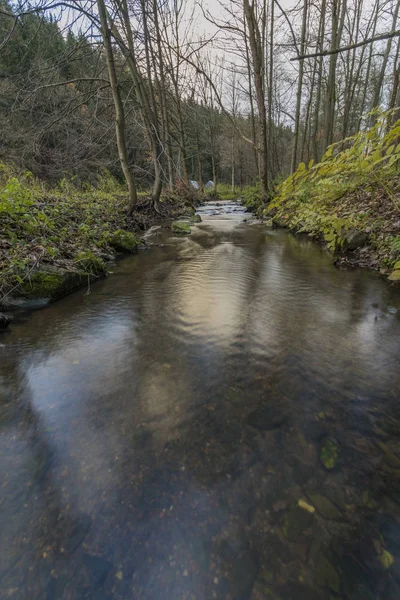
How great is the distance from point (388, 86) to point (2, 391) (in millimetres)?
25798

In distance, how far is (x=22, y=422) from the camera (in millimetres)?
1760

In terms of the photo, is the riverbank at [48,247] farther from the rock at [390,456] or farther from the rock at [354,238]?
the rock at [354,238]

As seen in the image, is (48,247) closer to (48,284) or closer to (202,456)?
(48,284)

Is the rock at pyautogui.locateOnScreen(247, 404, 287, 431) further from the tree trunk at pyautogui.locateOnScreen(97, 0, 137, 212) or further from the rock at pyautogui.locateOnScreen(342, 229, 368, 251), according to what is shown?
the tree trunk at pyautogui.locateOnScreen(97, 0, 137, 212)

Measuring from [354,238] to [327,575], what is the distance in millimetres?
5217

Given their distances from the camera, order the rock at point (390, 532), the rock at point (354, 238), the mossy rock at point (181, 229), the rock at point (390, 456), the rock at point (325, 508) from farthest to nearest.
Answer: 1. the mossy rock at point (181, 229)
2. the rock at point (354, 238)
3. the rock at point (390, 456)
4. the rock at point (325, 508)
5. the rock at point (390, 532)

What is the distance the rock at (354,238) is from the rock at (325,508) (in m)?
4.71

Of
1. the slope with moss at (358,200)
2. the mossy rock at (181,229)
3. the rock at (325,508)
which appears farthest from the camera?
the mossy rock at (181,229)

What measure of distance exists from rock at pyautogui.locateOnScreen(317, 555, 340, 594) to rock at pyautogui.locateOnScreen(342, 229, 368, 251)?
495 cm

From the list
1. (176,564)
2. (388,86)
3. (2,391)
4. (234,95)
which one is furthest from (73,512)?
(234,95)

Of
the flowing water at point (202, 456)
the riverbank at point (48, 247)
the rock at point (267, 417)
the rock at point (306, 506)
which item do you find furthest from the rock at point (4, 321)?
the rock at point (306, 506)

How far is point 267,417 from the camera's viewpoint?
173 cm

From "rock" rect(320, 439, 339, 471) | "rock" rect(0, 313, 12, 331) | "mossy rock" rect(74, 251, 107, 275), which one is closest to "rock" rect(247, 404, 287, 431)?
"rock" rect(320, 439, 339, 471)

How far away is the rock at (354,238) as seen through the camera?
5059mm
